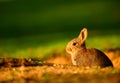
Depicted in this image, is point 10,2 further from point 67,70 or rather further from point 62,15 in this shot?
point 67,70

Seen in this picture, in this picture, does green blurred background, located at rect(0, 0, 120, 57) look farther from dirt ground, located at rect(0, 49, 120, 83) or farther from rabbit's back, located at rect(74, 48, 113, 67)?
dirt ground, located at rect(0, 49, 120, 83)

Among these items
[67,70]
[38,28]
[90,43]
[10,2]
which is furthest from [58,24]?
[67,70]

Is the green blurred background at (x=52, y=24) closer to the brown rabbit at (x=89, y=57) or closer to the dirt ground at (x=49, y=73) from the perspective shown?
the brown rabbit at (x=89, y=57)

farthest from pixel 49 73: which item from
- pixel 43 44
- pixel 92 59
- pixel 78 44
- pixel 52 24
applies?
pixel 52 24

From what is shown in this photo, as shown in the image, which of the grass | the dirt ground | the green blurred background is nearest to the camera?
the dirt ground

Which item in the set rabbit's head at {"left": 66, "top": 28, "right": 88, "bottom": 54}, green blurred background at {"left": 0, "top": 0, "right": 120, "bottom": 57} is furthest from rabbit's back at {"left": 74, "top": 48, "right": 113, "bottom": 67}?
green blurred background at {"left": 0, "top": 0, "right": 120, "bottom": 57}

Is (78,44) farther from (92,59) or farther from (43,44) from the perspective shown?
(43,44)
